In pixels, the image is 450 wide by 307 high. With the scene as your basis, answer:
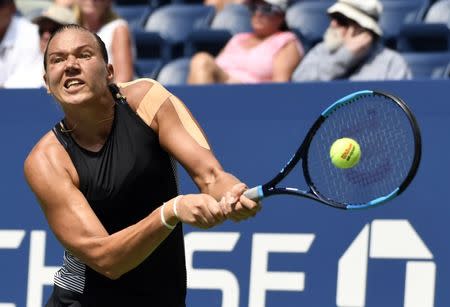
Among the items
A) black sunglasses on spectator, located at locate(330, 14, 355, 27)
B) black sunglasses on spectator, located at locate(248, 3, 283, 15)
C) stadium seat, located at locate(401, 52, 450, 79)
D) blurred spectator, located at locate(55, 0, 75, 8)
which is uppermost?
blurred spectator, located at locate(55, 0, 75, 8)

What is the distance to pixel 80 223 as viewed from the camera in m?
3.77

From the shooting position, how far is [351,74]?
5871 mm

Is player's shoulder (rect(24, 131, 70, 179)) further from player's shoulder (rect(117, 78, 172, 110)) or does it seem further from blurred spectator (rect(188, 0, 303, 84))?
blurred spectator (rect(188, 0, 303, 84))

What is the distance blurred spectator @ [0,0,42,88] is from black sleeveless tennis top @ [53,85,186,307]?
2793 mm

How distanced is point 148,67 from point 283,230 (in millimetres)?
2962

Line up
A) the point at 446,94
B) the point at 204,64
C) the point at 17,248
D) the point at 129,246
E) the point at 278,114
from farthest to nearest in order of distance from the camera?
the point at 204,64
the point at 17,248
the point at 278,114
the point at 446,94
the point at 129,246

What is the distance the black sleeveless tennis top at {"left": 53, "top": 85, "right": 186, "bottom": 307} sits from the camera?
391cm

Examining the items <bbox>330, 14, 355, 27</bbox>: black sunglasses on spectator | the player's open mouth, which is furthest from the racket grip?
<bbox>330, 14, 355, 27</bbox>: black sunglasses on spectator

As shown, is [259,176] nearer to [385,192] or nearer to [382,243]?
[382,243]

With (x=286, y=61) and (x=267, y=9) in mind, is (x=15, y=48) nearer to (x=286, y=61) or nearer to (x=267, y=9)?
(x=267, y=9)

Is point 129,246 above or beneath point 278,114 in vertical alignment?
beneath

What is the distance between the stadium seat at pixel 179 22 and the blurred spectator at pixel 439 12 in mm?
1664

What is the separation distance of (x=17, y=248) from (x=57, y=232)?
6.04 ft

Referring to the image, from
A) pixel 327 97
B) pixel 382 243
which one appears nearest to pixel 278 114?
pixel 327 97
